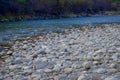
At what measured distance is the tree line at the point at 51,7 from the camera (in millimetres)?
42291

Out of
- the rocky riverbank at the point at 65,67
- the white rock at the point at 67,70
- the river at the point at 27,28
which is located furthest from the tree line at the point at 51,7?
the white rock at the point at 67,70

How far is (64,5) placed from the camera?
56.5 m

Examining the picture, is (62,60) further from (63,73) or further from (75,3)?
(75,3)

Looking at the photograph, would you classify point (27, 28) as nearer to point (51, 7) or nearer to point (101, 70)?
point (101, 70)

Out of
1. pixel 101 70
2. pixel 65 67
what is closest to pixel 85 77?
pixel 101 70

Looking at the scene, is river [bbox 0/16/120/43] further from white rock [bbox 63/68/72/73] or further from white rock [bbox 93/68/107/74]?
white rock [bbox 93/68/107/74]

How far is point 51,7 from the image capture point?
5159 cm

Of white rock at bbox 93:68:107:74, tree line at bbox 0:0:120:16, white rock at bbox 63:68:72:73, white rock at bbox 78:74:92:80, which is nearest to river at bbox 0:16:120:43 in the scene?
white rock at bbox 63:68:72:73

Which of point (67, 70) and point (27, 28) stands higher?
point (67, 70)

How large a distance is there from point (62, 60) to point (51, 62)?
27cm

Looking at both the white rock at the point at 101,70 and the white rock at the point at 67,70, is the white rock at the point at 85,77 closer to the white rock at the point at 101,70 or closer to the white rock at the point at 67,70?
the white rock at the point at 101,70

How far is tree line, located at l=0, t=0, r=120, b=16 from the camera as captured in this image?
139 feet

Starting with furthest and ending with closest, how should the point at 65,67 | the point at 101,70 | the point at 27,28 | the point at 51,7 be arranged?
the point at 51,7, the point at 27,28, the point at 65,67, the point at 101,70

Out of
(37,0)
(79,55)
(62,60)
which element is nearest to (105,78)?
(62,60)
